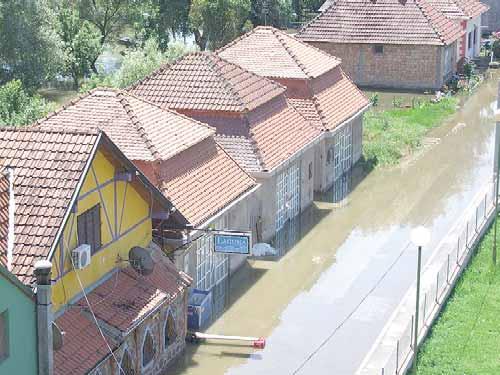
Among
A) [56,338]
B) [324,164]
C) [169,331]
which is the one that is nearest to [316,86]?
[324,164]

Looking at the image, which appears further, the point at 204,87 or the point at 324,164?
the point at 324,164

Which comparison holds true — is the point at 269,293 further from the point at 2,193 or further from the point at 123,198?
the point at 2,193

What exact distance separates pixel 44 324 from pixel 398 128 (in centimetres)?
2890

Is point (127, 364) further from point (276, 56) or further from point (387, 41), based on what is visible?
point (387, 41)

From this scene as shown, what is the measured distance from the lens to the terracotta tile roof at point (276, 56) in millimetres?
36312

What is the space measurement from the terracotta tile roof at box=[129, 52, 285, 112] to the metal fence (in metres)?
6.64

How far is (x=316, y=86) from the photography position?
3672 centimetres

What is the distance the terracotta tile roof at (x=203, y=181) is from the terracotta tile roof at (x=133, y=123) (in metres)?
0.33

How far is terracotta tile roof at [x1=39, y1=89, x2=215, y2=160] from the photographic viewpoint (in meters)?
26.7

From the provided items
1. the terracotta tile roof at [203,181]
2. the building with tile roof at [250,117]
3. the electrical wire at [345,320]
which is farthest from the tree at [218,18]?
the terracotta tile roof at [203,181]

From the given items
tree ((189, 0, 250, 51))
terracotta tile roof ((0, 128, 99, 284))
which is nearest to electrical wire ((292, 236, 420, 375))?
terracotta tile roof ((0, 128, 99, 284))

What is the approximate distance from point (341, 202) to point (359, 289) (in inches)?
317

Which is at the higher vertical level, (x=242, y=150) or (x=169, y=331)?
(x=242, y=150)

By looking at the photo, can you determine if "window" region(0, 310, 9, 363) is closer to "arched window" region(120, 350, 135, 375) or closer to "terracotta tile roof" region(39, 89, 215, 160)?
"arched window" region(120, 350, 135, 375)
